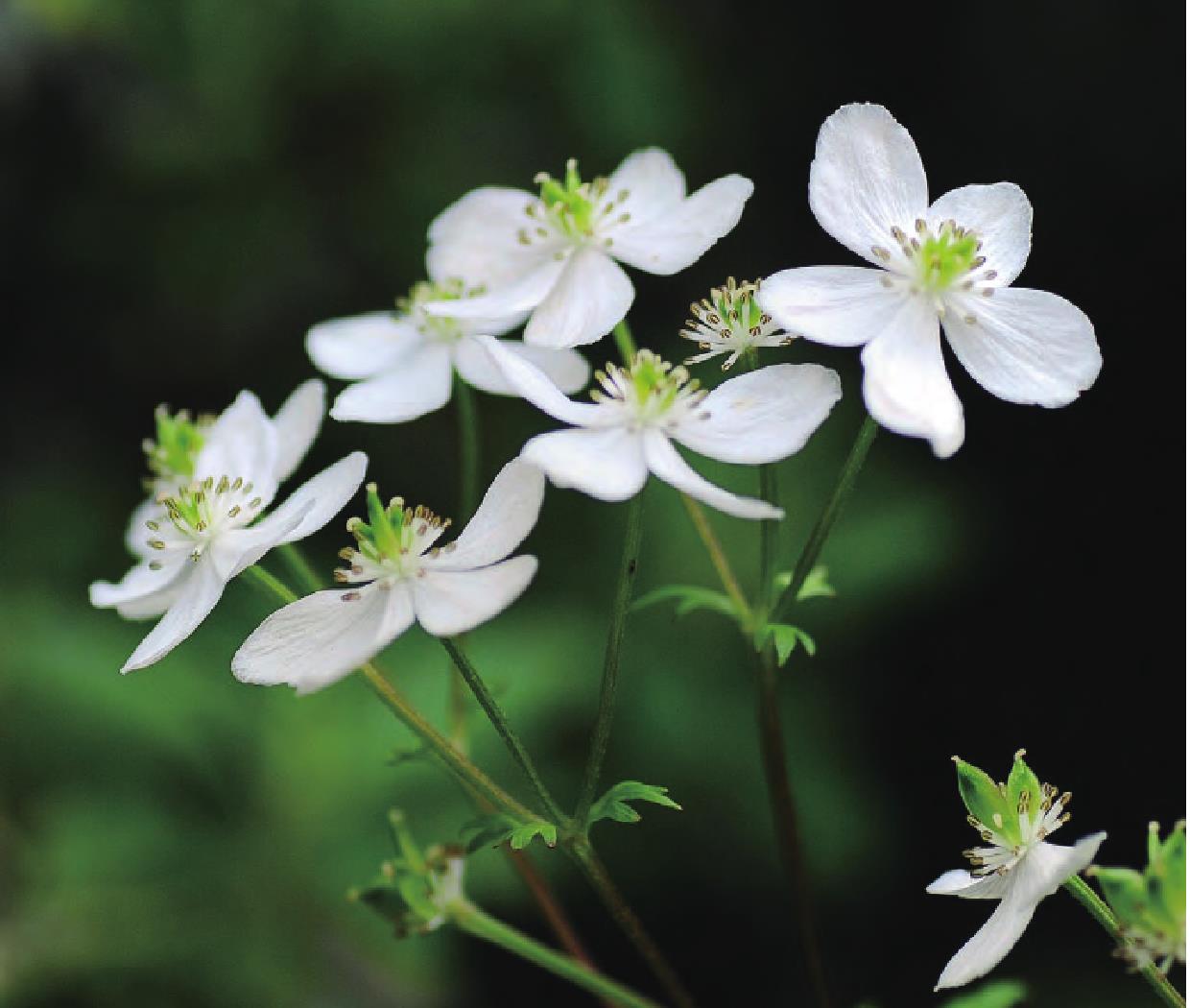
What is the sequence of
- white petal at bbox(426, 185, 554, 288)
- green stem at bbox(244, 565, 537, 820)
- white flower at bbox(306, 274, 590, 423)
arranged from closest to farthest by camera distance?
1. green stem at bbox(244, 565, 537, 820)
2. white flower at bbox(306, 274, 590, 423)
3. white petal at bbox(426, 185, 554, 288)

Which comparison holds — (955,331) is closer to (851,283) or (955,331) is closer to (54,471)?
(851,283)

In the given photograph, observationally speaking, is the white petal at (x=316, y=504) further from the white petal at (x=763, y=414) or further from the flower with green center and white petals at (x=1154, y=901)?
the flower with green center and white petals at (x=1154, y=901)

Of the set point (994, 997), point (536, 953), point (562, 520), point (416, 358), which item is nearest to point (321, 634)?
point (536, 953)

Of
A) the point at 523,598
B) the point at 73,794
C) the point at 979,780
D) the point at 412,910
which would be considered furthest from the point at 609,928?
the point at 979,780

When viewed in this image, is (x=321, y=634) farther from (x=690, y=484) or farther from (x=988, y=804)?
(x=988, y=804)

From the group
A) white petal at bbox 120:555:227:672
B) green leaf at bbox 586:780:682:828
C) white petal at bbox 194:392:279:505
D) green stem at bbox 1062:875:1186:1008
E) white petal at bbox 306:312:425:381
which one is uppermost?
white petal at bbox 306:312:425:381

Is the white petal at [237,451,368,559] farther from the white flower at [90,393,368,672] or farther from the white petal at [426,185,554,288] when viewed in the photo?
the white petal at [426,185,554,288]

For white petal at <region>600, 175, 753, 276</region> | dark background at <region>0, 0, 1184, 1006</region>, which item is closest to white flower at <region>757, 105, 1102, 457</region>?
white petal at <region>600, 175, 753, 276</region>
